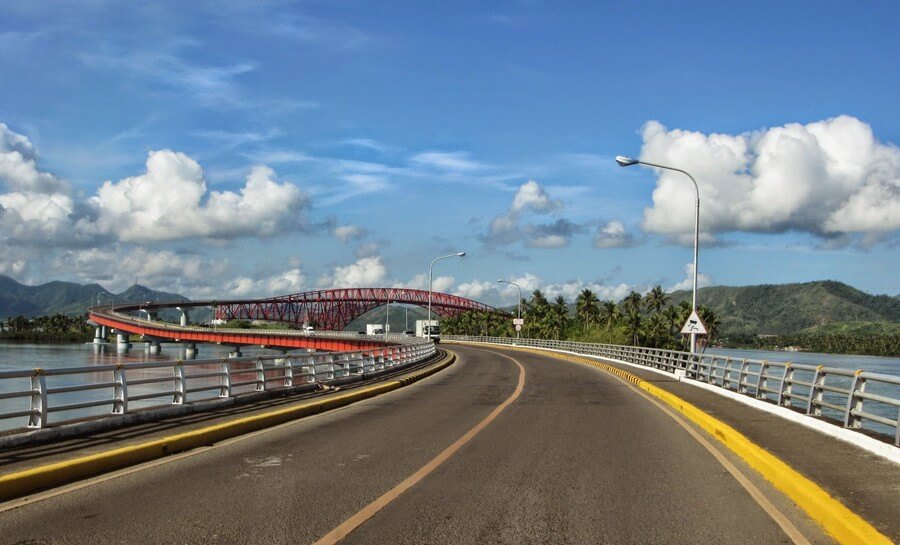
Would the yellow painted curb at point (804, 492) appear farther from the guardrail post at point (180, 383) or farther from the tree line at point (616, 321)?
the tree line at point (616, 321)

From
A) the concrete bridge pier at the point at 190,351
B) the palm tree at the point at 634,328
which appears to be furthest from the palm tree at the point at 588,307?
the concrete bridge pier at the point at 190,351

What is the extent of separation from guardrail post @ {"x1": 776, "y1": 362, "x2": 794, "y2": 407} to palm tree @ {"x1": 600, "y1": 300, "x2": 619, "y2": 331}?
12335 centimetres

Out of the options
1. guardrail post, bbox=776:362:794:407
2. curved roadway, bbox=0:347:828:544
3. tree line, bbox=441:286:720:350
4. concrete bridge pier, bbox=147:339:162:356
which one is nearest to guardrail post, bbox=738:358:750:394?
guardrail post, bbox=776:362:794:407

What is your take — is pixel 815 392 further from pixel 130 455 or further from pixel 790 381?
pixel 130 455

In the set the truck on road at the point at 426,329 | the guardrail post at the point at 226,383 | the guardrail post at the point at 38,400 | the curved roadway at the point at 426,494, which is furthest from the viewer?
the truck on road at the point at 426,329

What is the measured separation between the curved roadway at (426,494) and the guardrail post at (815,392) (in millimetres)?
2918

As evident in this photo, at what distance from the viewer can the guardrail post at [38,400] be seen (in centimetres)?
1116

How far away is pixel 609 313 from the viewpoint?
148 meters

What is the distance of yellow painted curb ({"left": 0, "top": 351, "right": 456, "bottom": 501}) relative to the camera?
27.4 feet

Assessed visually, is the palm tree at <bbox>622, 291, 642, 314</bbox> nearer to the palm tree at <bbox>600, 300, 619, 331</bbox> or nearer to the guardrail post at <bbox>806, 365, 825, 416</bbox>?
the palm tree at <bbox>600, 300, 619, 331</bbox>

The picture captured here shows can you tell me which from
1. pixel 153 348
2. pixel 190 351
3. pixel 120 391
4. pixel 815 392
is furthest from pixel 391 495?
pixel 153 348

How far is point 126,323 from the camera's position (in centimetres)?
12888

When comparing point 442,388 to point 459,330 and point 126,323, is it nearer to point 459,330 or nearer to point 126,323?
point 126,323

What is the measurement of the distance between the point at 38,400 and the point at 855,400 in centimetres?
1277
